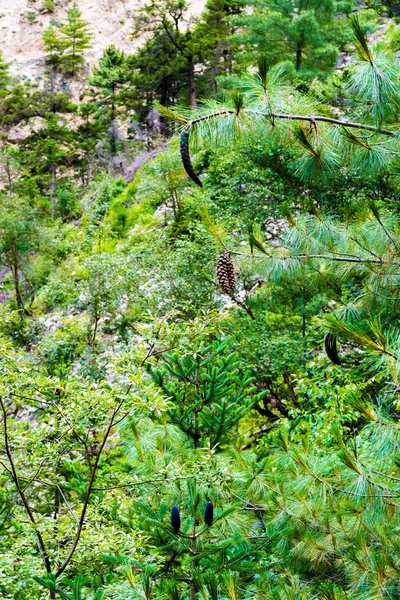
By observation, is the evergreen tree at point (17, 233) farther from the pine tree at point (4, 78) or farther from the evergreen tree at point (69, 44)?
the pine tree at point (4, 78)

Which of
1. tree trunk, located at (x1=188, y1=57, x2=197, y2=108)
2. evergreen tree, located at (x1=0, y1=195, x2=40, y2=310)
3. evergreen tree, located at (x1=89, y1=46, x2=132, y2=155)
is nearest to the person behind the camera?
evergreen tree, located at (x1=0, y1=195, x2=40, y2=310)

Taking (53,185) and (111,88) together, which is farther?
(111,88)

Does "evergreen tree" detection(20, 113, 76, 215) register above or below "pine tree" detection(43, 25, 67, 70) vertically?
below

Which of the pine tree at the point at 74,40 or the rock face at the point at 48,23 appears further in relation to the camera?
the rock face at the point at 48,23

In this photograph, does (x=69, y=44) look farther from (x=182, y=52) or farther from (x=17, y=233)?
(x=17, y=233)

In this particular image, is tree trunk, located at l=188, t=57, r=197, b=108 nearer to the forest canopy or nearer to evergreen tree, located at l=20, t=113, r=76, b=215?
evergreen tree, located at l=20, t=113, r=76, b=215

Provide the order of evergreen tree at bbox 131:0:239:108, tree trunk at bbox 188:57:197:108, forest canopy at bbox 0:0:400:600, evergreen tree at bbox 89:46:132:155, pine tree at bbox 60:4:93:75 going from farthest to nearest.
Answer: pine tree at bbox 60:4:93:75, evergreen tree at bbox 89:46:132:155, evergreen tree at bbox 131:0:239:108, tree trunk at bbox 188:57:197:108, forest canopy at bbox 0:0:400:600

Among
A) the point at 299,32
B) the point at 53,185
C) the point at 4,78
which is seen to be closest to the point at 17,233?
the point at 299,32

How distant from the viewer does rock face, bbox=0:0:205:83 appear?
28938 millimetres

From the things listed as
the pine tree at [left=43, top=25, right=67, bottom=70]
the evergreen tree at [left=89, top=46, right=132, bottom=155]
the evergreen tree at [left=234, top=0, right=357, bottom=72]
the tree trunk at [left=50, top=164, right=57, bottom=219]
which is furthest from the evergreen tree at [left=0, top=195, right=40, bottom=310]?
the pine tree at [left=43, top=25, right=67, bottom=70]

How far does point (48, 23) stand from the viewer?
1171 inches

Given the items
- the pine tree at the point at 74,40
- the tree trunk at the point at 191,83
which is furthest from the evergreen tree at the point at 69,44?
the tree trunk at the point at 191,83

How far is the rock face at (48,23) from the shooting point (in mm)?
28938

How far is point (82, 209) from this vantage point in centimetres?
1848
